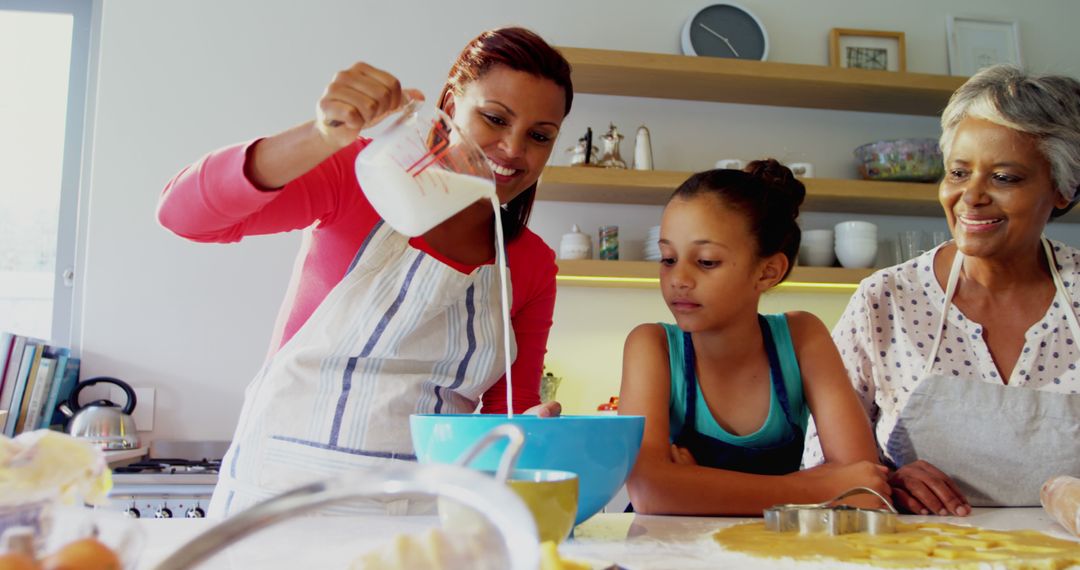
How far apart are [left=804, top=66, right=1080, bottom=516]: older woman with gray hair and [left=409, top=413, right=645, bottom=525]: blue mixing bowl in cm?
78

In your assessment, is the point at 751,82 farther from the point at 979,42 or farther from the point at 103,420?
the point at 103,420

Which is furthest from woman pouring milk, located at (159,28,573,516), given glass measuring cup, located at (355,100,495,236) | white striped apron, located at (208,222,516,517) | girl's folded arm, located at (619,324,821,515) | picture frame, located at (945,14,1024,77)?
picture frame, located at (945,14,1024,77)

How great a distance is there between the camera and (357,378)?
1.11m

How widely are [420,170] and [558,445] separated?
12.4 inches

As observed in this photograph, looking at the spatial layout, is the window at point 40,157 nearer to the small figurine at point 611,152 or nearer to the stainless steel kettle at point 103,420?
the stainless steel kettle at point 103,420

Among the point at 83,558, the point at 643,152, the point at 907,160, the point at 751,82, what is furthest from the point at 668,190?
the point at 83,558

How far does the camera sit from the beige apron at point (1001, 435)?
132 cm

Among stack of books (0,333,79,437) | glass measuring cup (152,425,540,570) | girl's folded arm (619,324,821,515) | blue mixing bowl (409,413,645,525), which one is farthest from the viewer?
stack of books (0,333,79,437)

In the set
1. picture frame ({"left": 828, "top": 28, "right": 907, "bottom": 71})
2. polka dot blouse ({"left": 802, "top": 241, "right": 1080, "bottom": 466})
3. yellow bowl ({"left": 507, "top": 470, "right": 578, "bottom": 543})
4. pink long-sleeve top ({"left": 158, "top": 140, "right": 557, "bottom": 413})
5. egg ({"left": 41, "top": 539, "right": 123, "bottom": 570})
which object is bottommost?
yellow bowl ({"left": 507, "top": 470, "right": 578, "bottom": 543})

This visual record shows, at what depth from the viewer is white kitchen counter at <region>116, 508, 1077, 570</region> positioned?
23.5 inches

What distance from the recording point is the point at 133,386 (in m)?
2.70

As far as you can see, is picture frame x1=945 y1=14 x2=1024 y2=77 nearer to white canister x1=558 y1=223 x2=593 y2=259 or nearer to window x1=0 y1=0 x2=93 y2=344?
white canister x1=558 y1=223 x2=593 y2=259

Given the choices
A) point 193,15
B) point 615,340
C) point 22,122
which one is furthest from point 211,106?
point 615,340

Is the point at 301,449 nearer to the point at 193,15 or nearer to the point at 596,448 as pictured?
the point at 596,448
